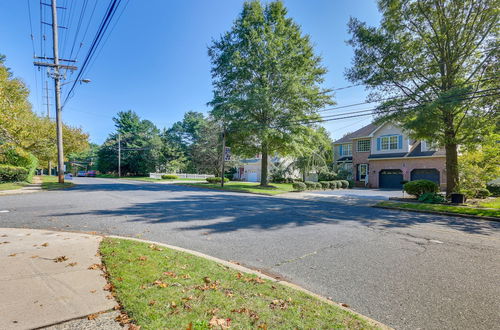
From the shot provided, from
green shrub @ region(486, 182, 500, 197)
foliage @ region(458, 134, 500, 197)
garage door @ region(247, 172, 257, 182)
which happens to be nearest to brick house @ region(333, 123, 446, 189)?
green shrub @ region(486, 182, 500, 197)

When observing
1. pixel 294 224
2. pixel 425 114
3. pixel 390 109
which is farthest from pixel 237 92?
pixel 294 224

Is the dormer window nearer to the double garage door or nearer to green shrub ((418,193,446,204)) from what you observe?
the double garage door

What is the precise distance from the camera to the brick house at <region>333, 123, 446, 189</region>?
25.9 metres

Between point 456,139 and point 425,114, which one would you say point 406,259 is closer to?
point 425,114

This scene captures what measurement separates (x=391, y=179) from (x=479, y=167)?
1482 centimetres

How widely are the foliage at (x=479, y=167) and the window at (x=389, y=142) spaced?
14.6m

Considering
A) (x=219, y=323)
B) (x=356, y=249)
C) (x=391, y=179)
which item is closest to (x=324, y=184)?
(x=391, y=179)

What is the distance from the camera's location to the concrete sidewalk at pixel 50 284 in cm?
256

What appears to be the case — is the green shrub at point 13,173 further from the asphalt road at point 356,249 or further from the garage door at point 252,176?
the garage door at point 252,176

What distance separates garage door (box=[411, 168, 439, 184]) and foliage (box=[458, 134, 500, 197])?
11785 mm

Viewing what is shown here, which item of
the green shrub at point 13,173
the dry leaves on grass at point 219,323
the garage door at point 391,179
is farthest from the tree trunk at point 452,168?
the green shrub at point 13,173

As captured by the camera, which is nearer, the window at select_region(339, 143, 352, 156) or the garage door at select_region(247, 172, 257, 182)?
the window at select_region(339, 143, 352, 156)

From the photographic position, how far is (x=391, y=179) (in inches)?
1146

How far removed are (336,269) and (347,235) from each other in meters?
2.61
